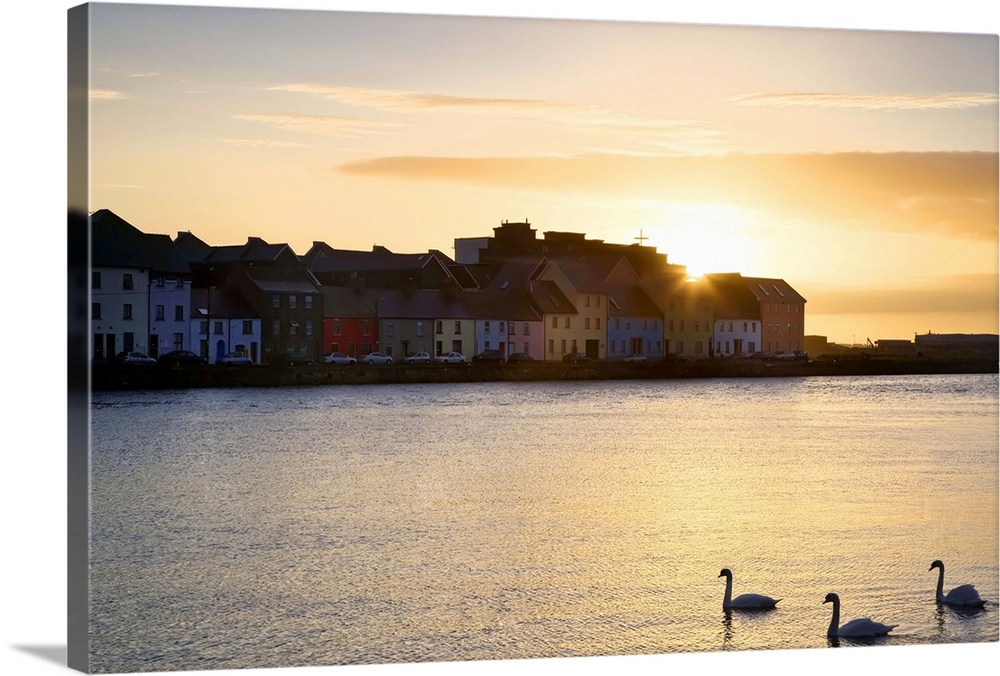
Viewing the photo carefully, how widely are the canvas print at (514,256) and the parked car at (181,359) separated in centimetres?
2

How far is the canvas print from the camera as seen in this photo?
253 inches

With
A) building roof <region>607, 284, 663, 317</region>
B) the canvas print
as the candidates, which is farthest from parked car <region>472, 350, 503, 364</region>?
building roof <region>607, 284, 663, 317</region>

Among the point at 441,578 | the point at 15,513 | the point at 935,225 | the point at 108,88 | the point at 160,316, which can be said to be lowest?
the point at 441,578

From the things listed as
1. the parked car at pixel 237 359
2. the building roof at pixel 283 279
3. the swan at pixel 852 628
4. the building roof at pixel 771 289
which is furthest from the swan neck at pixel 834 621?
the parked car at pixel 237 359

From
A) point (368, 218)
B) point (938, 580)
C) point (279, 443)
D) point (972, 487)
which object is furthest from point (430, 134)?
point (279, 443)

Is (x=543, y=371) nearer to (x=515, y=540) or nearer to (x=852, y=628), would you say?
(x=515, y=540)

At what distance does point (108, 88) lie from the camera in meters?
6.02

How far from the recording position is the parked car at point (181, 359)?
670 cm

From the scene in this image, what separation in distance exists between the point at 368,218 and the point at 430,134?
541 millimetres

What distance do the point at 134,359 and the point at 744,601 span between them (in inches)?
135

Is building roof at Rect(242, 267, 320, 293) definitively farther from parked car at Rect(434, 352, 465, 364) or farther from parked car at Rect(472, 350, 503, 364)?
parked car at Rect(472, 350, 503, 364)

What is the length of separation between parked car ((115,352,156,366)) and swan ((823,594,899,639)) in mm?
3659

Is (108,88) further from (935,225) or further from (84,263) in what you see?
(935,225)

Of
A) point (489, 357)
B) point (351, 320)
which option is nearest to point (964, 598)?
point (489, 357)
